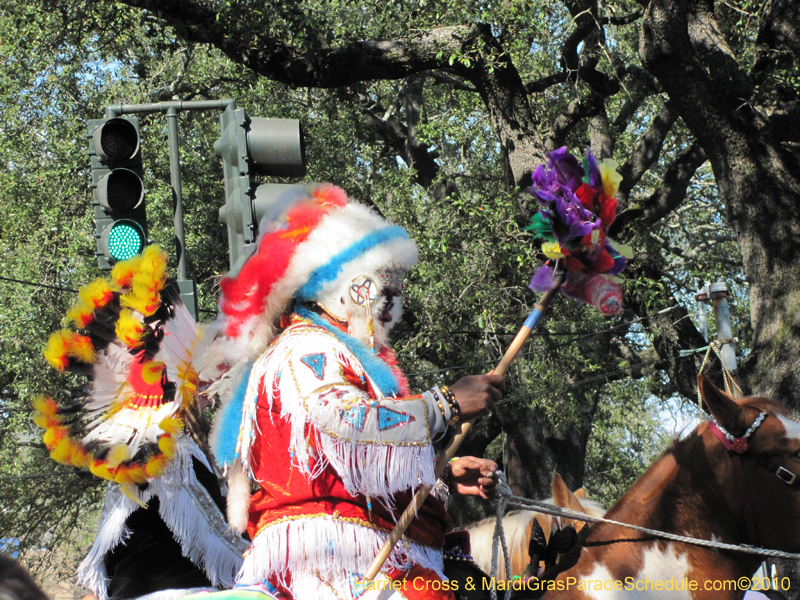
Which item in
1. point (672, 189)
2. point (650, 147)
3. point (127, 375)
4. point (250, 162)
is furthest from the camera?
point (650, 147)

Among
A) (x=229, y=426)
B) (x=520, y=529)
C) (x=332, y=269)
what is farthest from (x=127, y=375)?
(x=520, y=529)

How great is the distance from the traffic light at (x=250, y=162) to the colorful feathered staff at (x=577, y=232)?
213cm

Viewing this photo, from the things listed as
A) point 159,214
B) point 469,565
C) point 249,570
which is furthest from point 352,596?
point 159,214

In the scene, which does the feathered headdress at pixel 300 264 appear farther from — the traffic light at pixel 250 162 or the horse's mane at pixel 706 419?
the traffic light at pixel 250 162

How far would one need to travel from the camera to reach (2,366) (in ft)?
35.3

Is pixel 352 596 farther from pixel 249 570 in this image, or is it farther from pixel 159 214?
pixel 159 214

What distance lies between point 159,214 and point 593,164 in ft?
29.6

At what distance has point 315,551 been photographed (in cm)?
251

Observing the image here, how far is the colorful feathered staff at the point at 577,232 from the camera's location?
2.87m

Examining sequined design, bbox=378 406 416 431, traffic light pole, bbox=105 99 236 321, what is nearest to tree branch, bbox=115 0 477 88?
traffic light pole, bbox=105 99 236 321

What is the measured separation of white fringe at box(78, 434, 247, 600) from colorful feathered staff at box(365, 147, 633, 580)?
1667 mm

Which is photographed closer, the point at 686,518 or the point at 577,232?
the point at 577,232

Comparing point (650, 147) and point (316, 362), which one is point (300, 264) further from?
point (650, 147)

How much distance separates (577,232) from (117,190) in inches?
136
